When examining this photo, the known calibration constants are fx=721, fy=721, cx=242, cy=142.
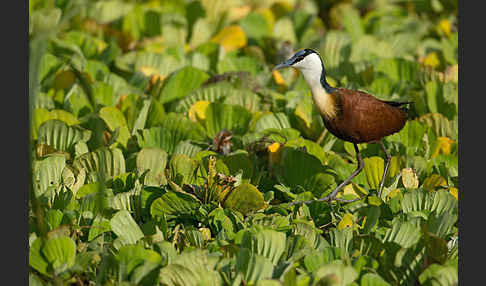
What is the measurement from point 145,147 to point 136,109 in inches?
24.8

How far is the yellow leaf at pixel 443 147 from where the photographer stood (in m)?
4.19

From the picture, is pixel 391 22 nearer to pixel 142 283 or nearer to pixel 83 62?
pixel 83 62

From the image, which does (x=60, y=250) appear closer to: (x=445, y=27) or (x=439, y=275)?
(x=439, y=275)

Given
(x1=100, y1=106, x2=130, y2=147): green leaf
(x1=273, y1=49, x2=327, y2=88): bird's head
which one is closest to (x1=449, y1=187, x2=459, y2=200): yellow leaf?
(x1=273, y1=49, x2=327, y2=88): bird's head

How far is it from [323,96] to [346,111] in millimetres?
139

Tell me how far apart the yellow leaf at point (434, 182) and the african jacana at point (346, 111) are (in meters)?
0.22

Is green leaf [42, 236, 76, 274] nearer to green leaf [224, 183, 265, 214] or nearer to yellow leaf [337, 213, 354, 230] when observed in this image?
green leaf [224, 183, 265, 214]

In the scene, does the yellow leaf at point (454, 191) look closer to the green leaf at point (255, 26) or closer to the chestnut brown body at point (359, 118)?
the chestnut brown body at point (359, 118)

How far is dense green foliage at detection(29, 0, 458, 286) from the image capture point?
282 cm

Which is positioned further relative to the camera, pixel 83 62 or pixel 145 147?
pixel 83 62

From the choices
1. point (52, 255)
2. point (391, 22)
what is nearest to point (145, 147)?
point (52, 255)

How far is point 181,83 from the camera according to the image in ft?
16.0

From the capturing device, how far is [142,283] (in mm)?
2723

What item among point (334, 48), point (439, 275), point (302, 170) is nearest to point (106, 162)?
point (302, 170)
